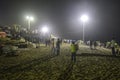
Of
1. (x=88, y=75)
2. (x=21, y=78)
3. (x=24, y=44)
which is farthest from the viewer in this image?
(x=24, y=44)

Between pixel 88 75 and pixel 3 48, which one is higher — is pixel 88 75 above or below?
below

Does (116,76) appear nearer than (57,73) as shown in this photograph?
Yes

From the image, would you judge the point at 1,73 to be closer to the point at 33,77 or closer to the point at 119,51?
the point at 33,77

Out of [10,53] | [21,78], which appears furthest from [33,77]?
[10,53]

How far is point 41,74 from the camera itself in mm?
13898

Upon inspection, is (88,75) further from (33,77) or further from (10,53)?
(10,53)

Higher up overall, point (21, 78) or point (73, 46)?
point (73, 46)

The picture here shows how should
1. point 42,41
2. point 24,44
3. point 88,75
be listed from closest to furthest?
1. point 88,75
2. point 24,44
3. point 42,41

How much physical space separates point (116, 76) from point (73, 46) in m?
7.51

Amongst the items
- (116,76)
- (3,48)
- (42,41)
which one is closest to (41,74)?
(116,76)

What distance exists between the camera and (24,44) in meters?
36.8

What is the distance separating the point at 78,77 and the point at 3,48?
17463 mm

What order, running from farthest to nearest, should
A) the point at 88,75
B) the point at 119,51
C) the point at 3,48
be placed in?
the point at 119,51
the point at 3,48
the point at 88,75

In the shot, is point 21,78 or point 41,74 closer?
point 21,78
